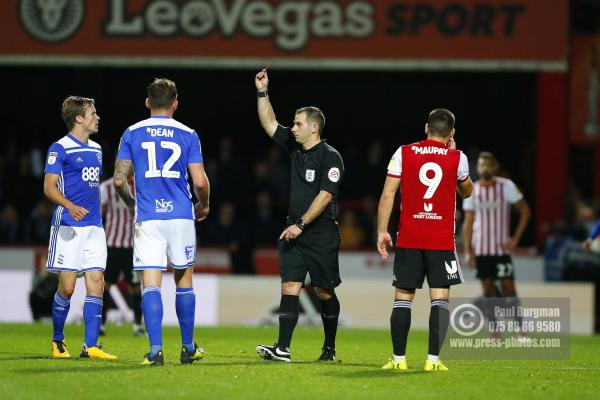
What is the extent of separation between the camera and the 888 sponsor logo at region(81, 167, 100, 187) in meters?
8.92

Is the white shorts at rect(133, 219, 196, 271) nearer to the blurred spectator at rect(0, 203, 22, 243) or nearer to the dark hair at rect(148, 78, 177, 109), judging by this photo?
the dark hair at rect(148, 78, 177, 109)

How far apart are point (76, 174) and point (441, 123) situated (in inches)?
106

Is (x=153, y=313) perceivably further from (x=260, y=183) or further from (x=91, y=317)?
(x=260, y=183)

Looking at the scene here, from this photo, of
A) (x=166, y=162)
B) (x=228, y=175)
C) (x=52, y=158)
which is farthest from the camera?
(x=228, y=175)

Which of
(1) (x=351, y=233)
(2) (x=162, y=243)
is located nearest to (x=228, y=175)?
(1) (x=351, y=233)

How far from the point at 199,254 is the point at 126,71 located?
19.5ft

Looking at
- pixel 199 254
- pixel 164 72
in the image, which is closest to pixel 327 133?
pixel 164 72

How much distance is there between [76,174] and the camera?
29.2ft

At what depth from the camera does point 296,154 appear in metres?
9.10

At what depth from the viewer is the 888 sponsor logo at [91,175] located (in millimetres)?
8922

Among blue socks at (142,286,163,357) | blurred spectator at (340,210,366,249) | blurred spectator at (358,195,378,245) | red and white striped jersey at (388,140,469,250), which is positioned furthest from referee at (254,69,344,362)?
blurred spectator at (358,195,378,245)

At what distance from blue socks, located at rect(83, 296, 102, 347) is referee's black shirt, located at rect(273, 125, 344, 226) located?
1.56 meters

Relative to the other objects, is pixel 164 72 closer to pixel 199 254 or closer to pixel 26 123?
pixel 26 123

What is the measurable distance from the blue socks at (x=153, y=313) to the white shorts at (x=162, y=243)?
0.17 m
